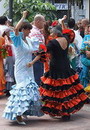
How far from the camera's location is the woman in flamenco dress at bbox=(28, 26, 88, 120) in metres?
8.73

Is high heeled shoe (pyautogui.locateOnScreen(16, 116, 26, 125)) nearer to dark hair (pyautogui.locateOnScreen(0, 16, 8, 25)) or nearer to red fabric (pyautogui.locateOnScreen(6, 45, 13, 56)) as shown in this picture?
red fabric (pyautogui.locateOnScreen(6, 45, 13, 56))

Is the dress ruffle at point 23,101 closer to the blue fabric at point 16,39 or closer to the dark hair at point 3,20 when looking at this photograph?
the blue fabric at point 16,39

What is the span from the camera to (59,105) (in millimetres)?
8781

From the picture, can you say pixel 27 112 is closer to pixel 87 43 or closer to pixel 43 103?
pixel 43 103

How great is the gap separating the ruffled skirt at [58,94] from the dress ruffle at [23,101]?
204mm

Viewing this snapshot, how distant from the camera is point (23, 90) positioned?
28.0 ft

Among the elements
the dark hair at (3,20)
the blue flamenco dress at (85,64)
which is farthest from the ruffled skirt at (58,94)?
the dark hair at (3,20)

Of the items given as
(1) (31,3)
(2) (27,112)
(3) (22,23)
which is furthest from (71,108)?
(1) (31,3)

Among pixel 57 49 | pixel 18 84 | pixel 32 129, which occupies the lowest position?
pixel 32 129

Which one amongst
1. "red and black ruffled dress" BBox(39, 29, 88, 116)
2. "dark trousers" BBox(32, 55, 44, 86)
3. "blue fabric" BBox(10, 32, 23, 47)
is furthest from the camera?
"dark trousers" BBox(32, 55, 44, 86)

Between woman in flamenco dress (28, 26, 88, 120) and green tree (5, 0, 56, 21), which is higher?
green tree (5, 0, 56, 21)

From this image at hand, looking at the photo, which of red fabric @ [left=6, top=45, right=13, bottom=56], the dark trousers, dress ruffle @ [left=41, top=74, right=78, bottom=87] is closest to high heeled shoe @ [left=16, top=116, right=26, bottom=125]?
dress ruffle @ [left=41, top=74, right=78, bottom=87]

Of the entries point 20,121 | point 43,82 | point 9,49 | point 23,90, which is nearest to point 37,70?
point 9,49

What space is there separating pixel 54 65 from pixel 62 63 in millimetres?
155
